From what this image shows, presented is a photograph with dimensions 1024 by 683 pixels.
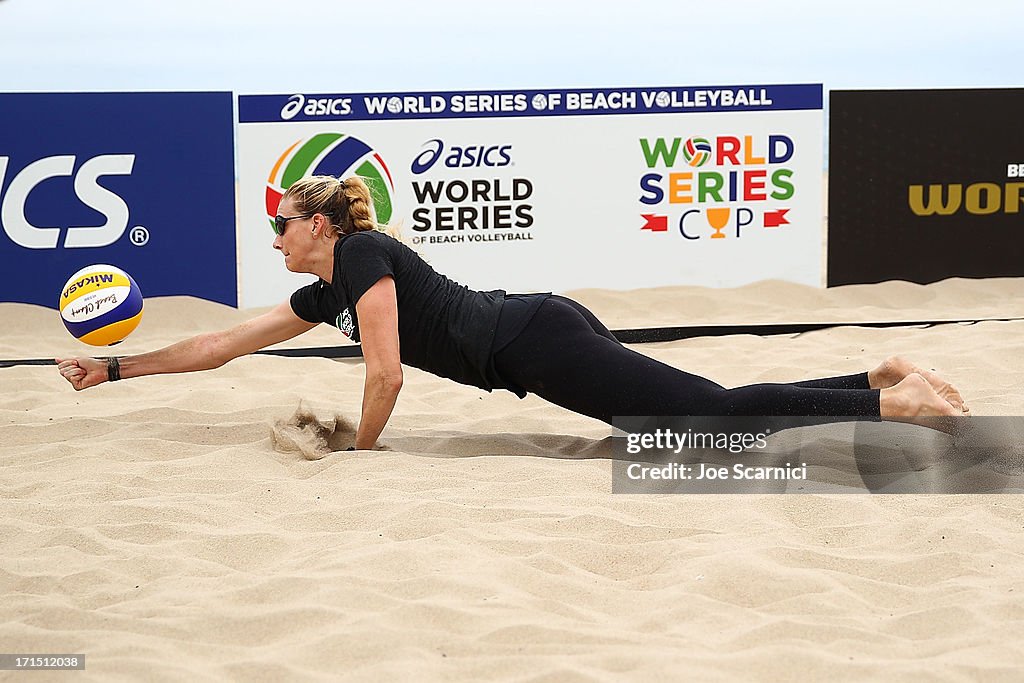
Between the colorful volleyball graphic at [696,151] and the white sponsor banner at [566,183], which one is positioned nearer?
the white sponsor banner at [566,183]

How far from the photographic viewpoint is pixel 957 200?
7.25m

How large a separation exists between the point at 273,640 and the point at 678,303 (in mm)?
5011

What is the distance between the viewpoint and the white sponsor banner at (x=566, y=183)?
6.64 meters

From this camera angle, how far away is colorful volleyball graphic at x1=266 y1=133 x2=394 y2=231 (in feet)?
21.7

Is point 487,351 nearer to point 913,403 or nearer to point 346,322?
point 346,322

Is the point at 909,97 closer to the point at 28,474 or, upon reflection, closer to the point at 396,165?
the point at 396,165

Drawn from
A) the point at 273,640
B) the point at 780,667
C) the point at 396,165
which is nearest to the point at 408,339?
the point at 273,640

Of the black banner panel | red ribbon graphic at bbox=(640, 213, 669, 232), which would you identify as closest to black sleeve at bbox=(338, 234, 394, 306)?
red ribbon graphic at bbox=(640, 213, 669, 232)

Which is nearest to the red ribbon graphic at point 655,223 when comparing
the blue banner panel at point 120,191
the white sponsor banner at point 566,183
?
the white sponsor banner at point 566,183

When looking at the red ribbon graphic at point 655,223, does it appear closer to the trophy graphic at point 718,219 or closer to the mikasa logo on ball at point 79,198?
the trophy graphic at point 718,219

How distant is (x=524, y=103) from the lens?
6.78 meters

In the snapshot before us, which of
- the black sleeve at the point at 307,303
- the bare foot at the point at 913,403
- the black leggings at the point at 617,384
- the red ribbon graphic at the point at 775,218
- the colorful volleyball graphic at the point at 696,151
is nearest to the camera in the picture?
the bare foot at the point at 913,403

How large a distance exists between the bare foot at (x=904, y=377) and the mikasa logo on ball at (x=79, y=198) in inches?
178

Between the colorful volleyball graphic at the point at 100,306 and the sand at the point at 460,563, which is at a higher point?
the colorful volleyball graphic at the point at 100,306
